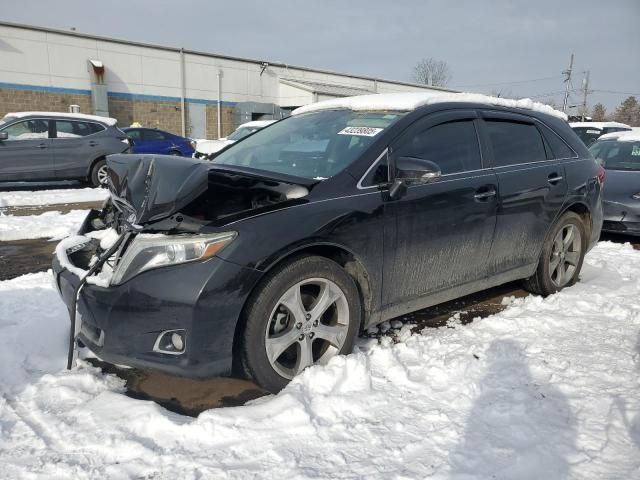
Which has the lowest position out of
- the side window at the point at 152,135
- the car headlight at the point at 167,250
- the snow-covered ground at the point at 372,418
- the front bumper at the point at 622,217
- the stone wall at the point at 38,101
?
A: the snow-covered ground at the point at 372,418

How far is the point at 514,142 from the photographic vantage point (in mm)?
3881

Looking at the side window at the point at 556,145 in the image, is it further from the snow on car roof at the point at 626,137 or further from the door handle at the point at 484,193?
the snow on car roof at the point at 626,137

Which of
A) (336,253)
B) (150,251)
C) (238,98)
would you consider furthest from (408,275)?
(238,98)

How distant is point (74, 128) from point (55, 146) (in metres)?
0.60

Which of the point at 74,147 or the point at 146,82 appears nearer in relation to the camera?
the point at 74,147

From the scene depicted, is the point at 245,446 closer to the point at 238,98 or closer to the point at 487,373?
the point at 487,373

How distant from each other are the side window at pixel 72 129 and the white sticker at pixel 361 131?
9.01 m

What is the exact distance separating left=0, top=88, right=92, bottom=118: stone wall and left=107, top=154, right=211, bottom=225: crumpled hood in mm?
22296

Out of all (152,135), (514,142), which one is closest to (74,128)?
(152,135)

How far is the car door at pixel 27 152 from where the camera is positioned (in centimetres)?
956

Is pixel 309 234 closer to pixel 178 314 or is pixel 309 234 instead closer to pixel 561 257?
pixel 178 314

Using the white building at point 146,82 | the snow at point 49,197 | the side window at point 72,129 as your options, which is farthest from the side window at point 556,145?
the white building at point 146,82

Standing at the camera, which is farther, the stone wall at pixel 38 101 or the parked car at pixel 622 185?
the stone wall at pixel 38 101

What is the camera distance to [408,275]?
3.08 m
